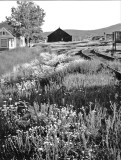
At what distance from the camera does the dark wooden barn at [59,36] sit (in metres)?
84.2

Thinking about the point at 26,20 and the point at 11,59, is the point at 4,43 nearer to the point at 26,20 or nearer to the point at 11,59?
the point at 26,20

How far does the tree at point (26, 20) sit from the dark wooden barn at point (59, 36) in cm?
3021

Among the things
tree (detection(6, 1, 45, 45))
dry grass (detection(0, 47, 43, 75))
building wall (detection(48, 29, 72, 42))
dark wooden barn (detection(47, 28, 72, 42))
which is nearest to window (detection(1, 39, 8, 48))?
tree (detection(6, 1, 45, 45))

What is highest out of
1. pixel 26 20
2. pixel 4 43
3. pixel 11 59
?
pixel 26 20

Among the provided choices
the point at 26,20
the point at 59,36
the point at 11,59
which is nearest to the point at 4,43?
the point at 26,20

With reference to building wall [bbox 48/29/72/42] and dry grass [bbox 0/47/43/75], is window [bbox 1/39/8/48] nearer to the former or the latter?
building wall [bbox 48/29/72/42]

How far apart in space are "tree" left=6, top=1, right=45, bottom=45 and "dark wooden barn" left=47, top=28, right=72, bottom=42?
30.2 meters

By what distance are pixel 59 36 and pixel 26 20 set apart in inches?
1387

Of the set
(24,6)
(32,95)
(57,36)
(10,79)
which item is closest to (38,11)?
(24,6)

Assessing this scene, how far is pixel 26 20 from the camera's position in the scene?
50125 mm

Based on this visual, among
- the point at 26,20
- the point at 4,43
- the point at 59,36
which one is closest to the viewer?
the point at 26,20

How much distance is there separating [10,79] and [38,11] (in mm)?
46918

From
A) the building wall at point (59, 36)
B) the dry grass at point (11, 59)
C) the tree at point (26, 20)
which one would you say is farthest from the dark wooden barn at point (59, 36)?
the dry grass at point (11, 59)

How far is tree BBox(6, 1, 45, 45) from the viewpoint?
50.7 m
